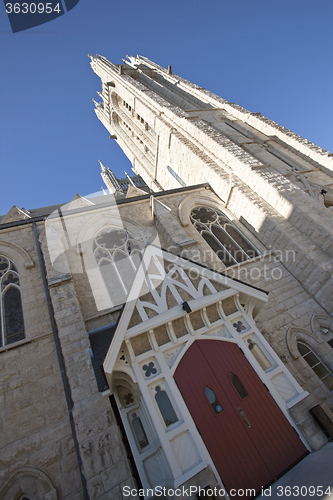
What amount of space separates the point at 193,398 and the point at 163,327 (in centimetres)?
128

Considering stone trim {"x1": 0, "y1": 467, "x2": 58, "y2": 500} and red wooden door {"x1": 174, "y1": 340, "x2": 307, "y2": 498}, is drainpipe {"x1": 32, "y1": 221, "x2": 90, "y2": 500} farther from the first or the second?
red wooden door {"x1": 174, "y1": 340, "x2": 307, "y2": 498}

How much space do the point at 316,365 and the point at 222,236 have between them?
5.28m

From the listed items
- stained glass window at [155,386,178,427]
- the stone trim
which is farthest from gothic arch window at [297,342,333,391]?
the stone trim

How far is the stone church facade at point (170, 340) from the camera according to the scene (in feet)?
13.3

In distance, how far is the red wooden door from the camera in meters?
3.76

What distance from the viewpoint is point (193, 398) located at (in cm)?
411

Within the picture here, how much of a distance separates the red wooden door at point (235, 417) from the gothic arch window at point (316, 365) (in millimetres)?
2901

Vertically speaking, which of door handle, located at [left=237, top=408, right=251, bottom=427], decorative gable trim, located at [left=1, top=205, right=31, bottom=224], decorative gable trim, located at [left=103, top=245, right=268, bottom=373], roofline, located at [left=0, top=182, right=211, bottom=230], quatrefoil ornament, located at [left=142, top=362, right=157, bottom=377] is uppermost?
decorative gable trim, located at [left=1, top=205, right=31, bottom=224]

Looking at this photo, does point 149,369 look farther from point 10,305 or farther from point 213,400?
point 10,305

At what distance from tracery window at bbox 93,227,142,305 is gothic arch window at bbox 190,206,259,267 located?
2.89 metres

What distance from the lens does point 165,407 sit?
4055 millimetres

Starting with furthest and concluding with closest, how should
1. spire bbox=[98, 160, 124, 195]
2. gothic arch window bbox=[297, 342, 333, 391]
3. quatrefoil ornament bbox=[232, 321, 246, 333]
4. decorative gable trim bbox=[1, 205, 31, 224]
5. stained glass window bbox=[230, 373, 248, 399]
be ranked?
spire bbox=[98, 160, 124, 195] → decorative gable trim bbox=[1, 205, 31, 224] → gothic arch window bbox=[297, 342, 333, 391] → quatrefoil ornament bbox=[232, 321, 246, 333] → stained glass window bbox=[230, 373, 248, 399]

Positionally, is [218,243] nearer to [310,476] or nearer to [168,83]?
[310,476]

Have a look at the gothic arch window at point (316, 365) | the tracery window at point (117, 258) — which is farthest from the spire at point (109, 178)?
the gothic arch window at point (316, 365)
